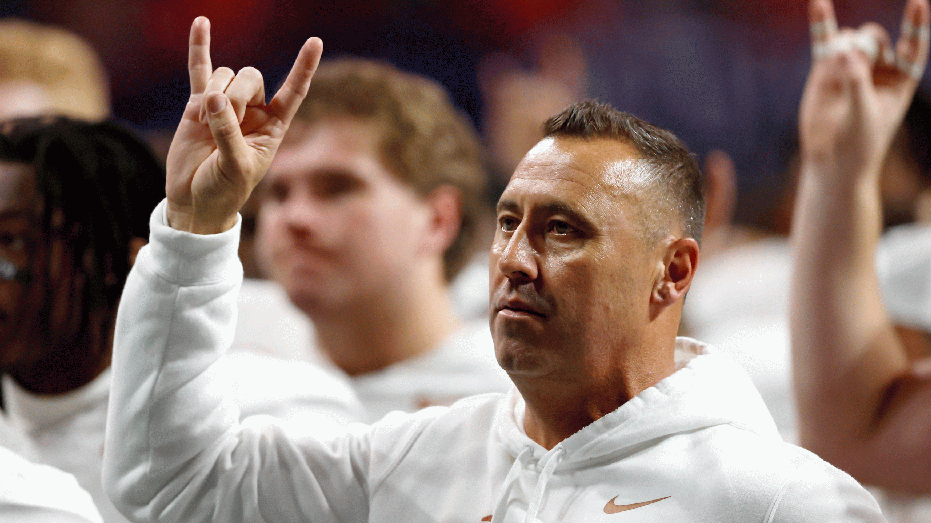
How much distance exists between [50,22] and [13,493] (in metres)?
4.71

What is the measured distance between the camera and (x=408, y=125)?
373 cm

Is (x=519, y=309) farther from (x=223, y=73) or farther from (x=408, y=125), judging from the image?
(x=408, y=125)

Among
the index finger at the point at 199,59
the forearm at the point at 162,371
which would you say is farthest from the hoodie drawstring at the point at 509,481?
the index finger at the point at 199,59

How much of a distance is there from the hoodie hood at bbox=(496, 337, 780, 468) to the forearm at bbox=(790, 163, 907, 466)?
1072mm

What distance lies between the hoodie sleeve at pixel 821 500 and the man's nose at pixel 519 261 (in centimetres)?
53

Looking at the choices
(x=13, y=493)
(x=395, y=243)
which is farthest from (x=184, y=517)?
(x=395, y=243)

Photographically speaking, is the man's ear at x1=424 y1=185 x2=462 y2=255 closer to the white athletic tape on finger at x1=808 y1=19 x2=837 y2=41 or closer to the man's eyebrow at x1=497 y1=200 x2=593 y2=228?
the white athletic tape on finger at x1=808 y1=19 x2=837 y2=41

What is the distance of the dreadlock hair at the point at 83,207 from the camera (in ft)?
8.46

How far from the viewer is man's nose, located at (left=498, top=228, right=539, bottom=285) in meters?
1.69

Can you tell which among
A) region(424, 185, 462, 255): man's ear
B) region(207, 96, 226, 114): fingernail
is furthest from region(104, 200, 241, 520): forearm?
region(424, 185, 462, 255): man's ear

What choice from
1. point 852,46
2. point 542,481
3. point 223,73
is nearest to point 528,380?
point 542,481

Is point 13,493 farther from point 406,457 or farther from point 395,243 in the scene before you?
point 395,243

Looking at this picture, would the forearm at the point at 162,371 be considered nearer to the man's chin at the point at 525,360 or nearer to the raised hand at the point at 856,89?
the man's chin at the point at 525,360

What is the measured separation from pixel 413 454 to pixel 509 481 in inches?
9.6
